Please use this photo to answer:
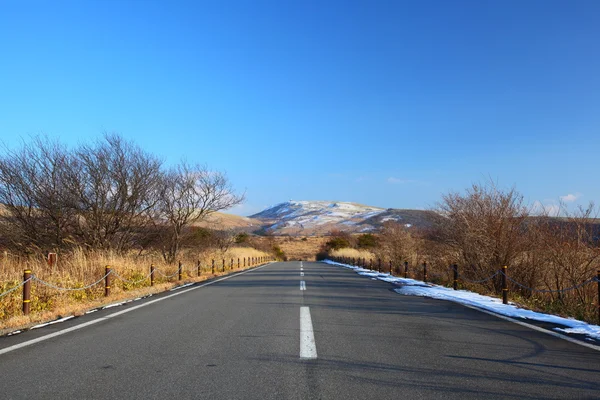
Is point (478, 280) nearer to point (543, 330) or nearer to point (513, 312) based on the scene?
point (513, 312)

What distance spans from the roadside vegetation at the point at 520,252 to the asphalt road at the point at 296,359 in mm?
4336

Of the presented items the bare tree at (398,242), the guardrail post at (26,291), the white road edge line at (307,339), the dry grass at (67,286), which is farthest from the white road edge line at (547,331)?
the bare tree at (398,242)

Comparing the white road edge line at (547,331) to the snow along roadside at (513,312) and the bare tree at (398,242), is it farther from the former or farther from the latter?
the bare tree at (398,242)

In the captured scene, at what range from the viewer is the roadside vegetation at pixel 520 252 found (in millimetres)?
12500

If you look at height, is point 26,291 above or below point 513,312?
above

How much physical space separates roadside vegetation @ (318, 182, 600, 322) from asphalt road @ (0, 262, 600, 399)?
4.34 metres

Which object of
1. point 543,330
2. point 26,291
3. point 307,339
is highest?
point 26,291

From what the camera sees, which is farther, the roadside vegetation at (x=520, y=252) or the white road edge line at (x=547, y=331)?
the roadside vegetation at (x=520, y=252)

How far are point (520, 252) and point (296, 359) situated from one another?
13.0m

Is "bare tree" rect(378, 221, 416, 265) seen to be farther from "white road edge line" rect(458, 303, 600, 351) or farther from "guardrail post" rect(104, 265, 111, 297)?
"guardrail post" rect(104, 265, 111, 297)

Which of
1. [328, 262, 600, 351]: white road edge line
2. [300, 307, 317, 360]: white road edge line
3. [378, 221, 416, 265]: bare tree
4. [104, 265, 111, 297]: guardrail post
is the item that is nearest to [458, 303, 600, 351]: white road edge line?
[328, 262, 600, 351]: white road edge line

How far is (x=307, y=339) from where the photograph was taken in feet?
21.7

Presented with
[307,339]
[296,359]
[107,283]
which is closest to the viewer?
[296,359]

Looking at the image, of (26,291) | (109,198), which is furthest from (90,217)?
(26,291)
